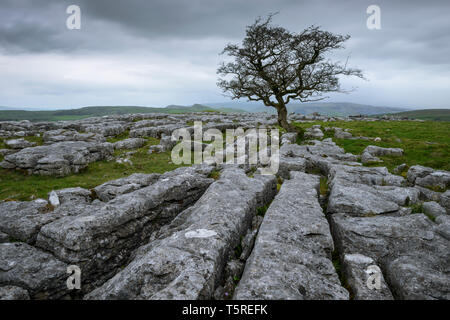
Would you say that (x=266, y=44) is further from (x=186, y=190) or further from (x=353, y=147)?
(x=186, y=190)

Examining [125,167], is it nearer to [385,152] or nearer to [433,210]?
[433,210]

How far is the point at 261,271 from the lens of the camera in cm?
586

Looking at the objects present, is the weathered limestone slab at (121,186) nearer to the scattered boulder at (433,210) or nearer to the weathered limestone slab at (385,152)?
the scattered boulder at (433,210)

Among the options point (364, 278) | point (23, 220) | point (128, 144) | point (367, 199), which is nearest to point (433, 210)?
point (367, 199)

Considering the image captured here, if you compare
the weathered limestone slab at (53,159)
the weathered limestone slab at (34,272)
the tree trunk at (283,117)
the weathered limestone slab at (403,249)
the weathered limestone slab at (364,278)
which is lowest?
the weathered limestone slab at (34,272)

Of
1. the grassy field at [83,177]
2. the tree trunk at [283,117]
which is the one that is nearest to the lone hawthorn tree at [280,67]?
the tree trunk at [283,117]

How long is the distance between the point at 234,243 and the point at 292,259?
2163mm

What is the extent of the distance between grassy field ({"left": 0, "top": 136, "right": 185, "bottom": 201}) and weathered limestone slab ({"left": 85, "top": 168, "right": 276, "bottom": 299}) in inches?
452

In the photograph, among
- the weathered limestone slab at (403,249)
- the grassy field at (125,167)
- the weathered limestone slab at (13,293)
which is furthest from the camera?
the grassy field at (125,167)

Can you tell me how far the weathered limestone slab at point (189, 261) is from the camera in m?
5.59

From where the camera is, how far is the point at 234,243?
25.9 ft

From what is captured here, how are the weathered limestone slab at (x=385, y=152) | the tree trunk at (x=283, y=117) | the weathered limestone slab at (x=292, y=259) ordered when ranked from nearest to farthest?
the weathered limestone slab at (x=292, y=259) < the weathered limestone slab at (x=385, y=152) < the tree trunk at (x=283, y=117)

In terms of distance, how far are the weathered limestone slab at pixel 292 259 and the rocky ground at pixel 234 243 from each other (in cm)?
3

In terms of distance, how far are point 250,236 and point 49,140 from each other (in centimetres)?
3282
